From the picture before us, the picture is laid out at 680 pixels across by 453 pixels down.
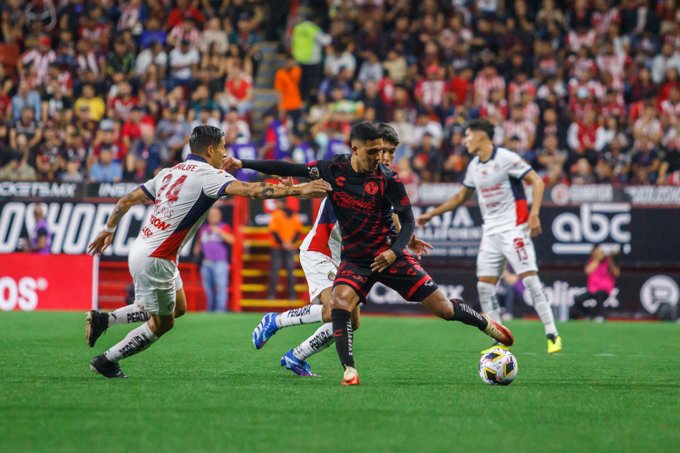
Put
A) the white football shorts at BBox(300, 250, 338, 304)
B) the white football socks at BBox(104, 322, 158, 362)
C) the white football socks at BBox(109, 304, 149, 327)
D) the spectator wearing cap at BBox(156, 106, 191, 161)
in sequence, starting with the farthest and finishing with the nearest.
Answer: the spectator wearing cap at BBox(156, 106, 191, 161) → the white football shorts at BBox(300, 250, 338, 304) → the white football socks at BBox(109, 304, 149, 327) → the white football socks at BBox(104, 322, 158, 362)

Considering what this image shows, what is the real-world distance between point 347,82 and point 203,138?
53.2ft

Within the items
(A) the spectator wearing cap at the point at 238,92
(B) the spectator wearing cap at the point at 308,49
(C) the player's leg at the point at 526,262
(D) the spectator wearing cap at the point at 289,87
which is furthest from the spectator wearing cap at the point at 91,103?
(C) the player's leg at the point at 526,262

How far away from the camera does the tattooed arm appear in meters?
8.27

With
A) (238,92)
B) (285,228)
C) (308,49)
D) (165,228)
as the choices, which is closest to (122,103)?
(238,92)

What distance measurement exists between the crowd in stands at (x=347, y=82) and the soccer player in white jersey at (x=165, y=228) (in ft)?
45.1

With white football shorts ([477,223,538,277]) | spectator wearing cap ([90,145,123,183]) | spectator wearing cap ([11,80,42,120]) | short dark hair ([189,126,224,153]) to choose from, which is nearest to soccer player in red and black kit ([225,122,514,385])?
short dark hair ([189,126,224,153])

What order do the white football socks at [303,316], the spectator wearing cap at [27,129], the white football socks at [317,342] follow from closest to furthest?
the white football socks at [317,342] < the white football socks at [303,316] < the spectator wearing cap at [27,129]

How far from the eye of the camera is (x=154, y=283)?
8.96m

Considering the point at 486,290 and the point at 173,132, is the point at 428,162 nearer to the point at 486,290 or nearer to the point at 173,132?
the point at 173,132

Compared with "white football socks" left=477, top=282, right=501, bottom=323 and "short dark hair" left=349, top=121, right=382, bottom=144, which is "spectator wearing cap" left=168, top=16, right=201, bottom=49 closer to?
"white football socks" left=477, top=282, right=501, bottom=323

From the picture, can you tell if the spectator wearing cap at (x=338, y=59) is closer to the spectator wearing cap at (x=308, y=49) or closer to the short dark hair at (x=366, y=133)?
the spectator wearing cap at (x=308, y=49)

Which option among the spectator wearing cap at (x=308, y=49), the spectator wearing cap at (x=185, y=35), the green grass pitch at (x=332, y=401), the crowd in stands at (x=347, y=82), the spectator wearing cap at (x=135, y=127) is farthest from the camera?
the spectator wearing cap at (x=185, y=35)

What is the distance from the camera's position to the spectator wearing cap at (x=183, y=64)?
83.8 ft

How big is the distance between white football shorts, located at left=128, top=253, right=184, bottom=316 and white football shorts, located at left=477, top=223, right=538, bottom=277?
5315mm
